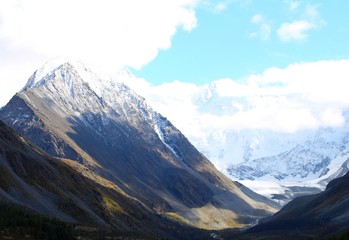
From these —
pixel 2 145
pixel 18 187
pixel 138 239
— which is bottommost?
pixel 138 239

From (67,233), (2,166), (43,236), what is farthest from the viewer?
(2,166)

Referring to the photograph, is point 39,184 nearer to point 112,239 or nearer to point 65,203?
point 65,203

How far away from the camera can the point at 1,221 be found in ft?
358

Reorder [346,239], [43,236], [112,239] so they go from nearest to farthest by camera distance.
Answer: [346,239], [43,236], [112,239]

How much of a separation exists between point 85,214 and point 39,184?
17912 millimetres

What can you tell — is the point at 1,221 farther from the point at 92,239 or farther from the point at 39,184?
the point at 39,184

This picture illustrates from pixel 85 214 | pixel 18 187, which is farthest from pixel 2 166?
pixel 85 214

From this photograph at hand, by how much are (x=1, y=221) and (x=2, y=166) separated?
222ft

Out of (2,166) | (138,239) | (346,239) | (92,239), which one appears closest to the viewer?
(346,239)

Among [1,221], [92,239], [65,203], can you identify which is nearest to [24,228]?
[1,221]

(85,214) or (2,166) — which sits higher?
(2,166)

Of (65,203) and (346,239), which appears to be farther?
(65,203)

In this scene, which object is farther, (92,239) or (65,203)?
(65,203)

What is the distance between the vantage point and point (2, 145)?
19900 centimetres
